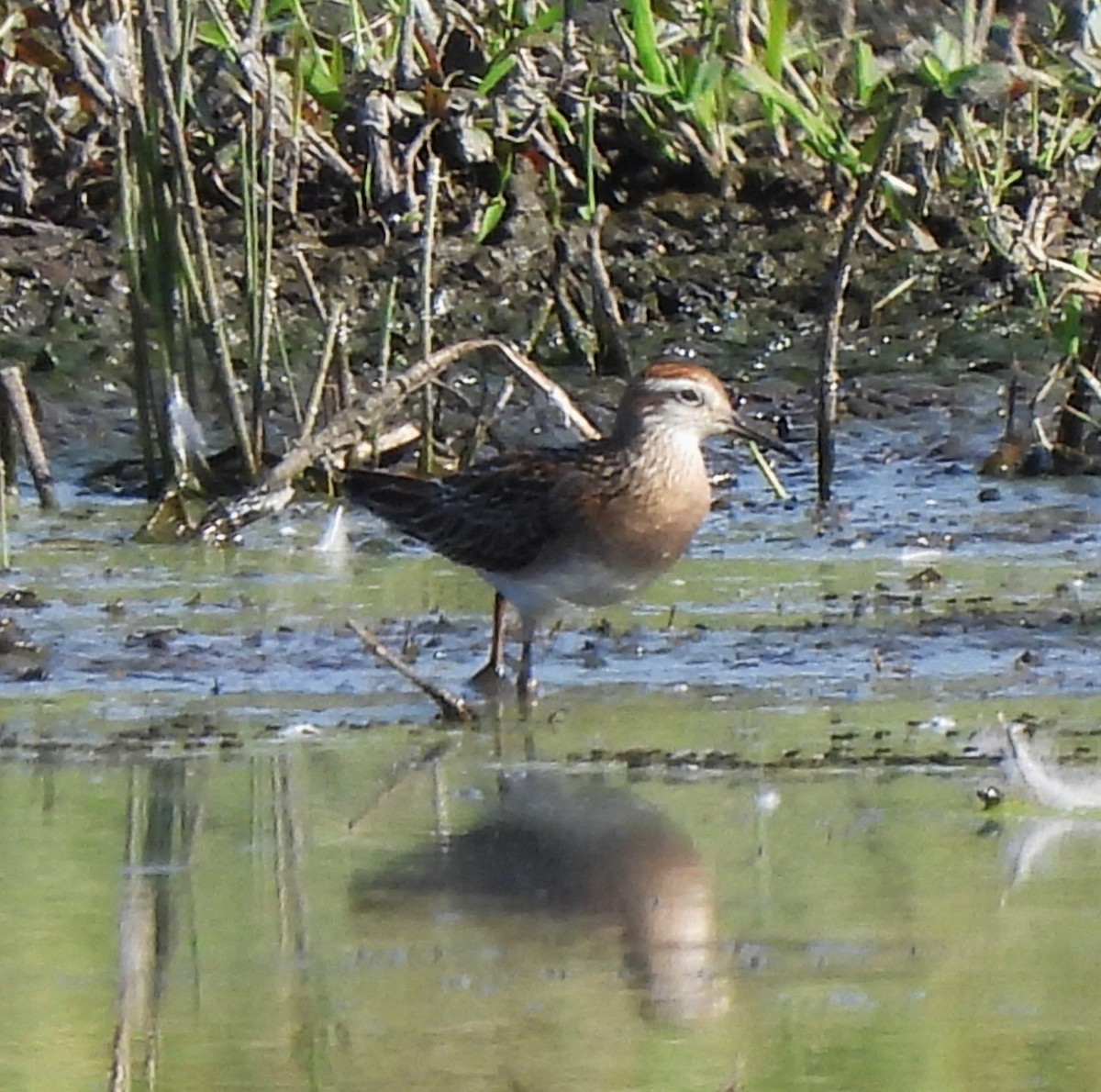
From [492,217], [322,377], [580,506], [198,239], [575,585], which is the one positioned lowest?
[492,217]

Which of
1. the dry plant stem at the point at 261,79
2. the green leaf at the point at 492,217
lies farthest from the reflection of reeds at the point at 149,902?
the green leaf at the point at 492,217

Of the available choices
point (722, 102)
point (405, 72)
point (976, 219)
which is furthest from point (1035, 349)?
point (405, 72)

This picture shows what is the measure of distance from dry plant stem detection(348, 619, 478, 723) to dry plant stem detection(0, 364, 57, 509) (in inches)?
116

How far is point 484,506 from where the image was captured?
841cm

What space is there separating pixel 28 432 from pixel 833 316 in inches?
101

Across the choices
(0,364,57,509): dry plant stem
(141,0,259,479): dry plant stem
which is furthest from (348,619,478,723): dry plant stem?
(0,364,57,509): dry plant stem

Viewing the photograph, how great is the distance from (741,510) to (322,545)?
1.40 m

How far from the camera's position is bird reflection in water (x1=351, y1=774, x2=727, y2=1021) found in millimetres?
5082

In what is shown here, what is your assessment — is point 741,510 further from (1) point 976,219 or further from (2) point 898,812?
(2) point 898,812

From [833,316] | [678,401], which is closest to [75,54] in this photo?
[833,316]

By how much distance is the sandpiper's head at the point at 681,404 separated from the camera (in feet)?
28.4

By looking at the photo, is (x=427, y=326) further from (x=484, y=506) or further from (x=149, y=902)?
(x=149, y=902)

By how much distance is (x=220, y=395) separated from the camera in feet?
32.0

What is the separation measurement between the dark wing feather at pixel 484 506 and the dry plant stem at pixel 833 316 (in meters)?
1.38
